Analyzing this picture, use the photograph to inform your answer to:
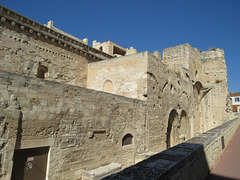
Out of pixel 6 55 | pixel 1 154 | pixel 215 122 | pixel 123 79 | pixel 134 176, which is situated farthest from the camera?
pixel 215 122

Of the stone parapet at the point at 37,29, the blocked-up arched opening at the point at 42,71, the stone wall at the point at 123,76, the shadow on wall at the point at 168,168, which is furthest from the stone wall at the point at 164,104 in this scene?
the shadow on wall at the point at 168,168

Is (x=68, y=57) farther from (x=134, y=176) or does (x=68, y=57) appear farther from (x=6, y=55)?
(x=134, y=176)

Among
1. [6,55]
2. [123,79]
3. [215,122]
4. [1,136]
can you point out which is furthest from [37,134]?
[215,122]

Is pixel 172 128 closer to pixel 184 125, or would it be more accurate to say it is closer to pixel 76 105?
pixel 184 125

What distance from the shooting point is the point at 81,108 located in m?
5.73

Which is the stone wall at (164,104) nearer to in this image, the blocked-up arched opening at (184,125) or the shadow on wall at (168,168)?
the blocked-up arched opening at (184,125)

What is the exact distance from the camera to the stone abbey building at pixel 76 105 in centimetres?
439

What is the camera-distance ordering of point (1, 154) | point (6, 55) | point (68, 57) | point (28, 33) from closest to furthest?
point (1, 154) → point (6, 55) → point (28, 33) → point (68, 57)

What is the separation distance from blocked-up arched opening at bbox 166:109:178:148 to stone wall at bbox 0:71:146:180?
5.99 metres

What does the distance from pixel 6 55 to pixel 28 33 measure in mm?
1701

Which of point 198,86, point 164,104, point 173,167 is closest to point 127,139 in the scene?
point 164,104

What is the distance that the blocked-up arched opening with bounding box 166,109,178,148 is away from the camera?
12.7 metres

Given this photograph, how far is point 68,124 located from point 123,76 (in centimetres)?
545

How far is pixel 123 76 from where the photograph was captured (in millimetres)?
10125
